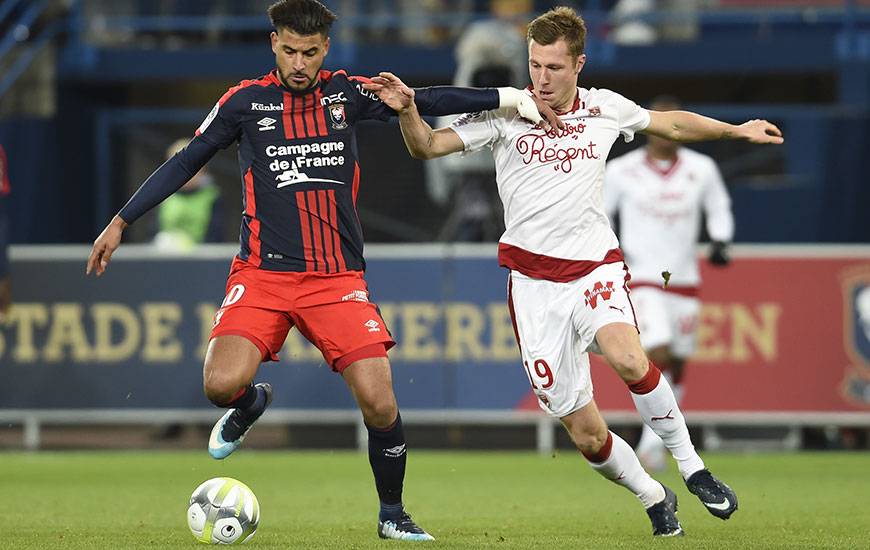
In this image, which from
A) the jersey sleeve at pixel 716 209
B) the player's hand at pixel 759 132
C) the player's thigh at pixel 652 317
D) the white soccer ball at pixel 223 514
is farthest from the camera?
the jersey sleeve at pixel 716 209

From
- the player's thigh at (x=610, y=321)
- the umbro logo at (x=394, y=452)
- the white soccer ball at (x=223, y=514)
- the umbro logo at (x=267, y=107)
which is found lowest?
the white soccer ball at (x=223, y=514)

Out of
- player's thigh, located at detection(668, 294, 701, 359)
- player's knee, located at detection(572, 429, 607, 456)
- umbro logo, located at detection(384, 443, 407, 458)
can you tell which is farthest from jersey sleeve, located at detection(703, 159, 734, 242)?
umbro logo, located at detection(384, 443, 407, 458)

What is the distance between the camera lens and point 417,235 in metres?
15.8

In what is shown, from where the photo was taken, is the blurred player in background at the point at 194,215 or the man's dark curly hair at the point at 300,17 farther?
the blurred player in background at the point at 194,215

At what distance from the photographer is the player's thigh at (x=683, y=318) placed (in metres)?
11.3

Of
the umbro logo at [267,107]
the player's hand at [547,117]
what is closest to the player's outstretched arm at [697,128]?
Result: the player's hand at [547,117]

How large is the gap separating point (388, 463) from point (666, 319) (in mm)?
4249

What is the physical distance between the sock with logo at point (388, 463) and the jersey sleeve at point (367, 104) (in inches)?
54.0

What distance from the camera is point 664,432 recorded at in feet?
24.1

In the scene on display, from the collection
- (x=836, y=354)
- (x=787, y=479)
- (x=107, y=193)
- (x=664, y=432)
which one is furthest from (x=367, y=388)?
(x=107, y=193)

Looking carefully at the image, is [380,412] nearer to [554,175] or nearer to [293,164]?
[293,164]

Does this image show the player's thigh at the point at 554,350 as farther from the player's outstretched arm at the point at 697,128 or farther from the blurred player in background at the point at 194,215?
the blurred player in background at the point at 194,215

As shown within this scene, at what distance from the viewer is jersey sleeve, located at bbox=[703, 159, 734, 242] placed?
36.7ft

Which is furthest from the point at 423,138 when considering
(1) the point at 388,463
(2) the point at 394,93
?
(1) the point at 388,463
